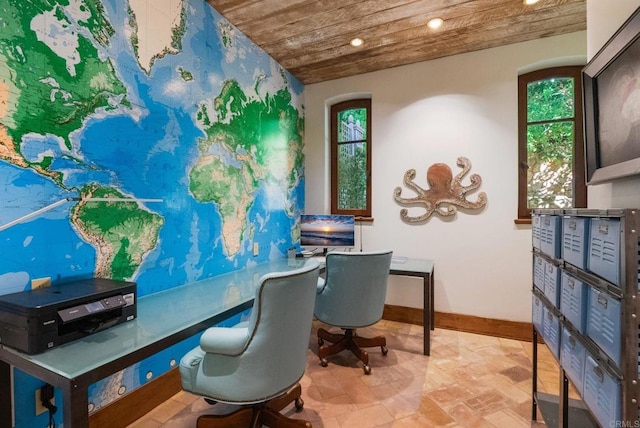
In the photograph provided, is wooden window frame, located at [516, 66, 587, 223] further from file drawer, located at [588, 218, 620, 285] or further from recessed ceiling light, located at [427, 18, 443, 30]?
file drawer, located at [588, 218, 620, 285]

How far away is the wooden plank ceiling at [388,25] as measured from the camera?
2410 mm

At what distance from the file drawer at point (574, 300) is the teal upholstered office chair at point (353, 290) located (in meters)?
1.17

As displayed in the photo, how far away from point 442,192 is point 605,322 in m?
2.36

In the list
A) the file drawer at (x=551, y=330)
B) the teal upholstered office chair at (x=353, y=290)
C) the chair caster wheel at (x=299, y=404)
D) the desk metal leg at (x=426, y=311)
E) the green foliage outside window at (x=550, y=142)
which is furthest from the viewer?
the green foliage outside window at (x=550, y=142)

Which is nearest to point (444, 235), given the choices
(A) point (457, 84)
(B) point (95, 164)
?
(A) point (457, 84)

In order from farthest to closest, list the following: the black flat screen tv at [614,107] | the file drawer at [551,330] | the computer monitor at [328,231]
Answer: the computer monitor at [328,231]
the file drawer at [551,330]
the black flat screen tv at [614,107]

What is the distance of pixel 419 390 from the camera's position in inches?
85.8

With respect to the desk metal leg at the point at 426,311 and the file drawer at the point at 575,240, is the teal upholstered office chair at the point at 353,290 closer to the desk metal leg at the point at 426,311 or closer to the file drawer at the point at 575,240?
the desk metal leg at the point at 426,311

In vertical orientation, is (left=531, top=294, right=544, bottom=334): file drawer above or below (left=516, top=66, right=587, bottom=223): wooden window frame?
below

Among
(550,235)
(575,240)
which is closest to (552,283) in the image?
(550,235)

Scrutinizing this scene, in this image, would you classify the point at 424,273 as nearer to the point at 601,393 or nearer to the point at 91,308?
the point at 601,393

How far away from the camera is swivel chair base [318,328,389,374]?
8.36ft

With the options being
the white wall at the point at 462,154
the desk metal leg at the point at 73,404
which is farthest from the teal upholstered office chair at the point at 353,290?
the desk metal leg at the point at 73,404

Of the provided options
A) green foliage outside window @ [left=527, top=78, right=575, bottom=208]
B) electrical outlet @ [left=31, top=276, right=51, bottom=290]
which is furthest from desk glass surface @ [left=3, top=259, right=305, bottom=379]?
green foliage outside window @ [left=527, top=78, right=575, bottom=208]
